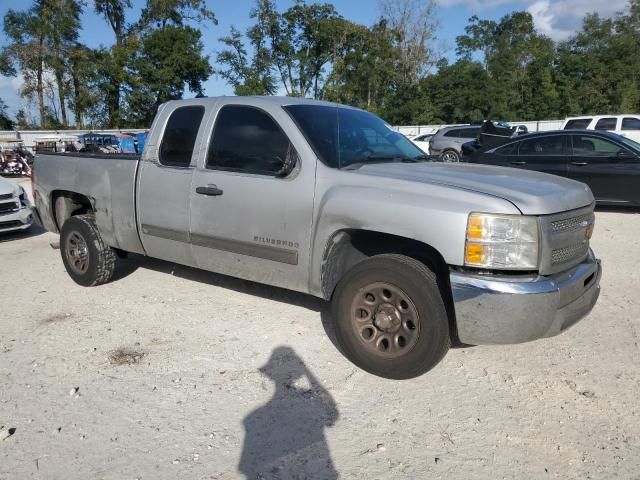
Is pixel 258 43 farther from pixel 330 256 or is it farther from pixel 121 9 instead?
pixel 330 256

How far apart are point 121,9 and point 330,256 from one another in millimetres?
51791

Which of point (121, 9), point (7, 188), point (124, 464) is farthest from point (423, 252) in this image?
point (121, 9)

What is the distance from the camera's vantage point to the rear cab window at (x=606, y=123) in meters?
17.1

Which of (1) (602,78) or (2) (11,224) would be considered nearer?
(2) (11,224)

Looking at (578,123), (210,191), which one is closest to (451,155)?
(578,123)

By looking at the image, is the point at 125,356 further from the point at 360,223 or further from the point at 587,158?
the point at 587,158

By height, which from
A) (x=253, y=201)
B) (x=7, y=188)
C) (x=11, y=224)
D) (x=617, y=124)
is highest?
(x=617, y=124)

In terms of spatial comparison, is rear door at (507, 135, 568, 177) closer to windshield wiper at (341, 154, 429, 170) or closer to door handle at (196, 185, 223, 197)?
windshield wiper at (341, 154, 429, 170)

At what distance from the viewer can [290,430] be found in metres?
2.93

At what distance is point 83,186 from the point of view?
520 cm

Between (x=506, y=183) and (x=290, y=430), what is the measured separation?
6.62 feet

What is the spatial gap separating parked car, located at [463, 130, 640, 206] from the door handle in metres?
7.56

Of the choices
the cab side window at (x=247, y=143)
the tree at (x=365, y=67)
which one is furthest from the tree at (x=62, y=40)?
the cab side window at (x=247, y=143)

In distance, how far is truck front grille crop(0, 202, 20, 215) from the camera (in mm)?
7978
